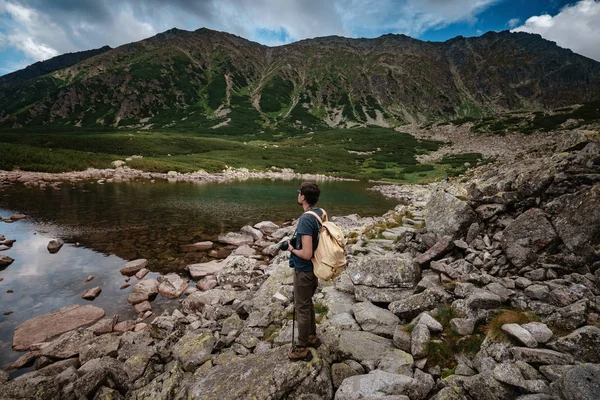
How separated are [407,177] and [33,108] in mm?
228278

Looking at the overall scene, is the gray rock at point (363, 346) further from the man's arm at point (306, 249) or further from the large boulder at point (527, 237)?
the large boulder at point (527, 237)

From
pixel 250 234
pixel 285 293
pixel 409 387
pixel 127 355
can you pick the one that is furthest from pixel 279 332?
pixel 250 234

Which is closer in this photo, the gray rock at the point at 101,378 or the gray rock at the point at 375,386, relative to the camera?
the gray rock at the point at 375,386

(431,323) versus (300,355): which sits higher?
(431,323)

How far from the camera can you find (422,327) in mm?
5770

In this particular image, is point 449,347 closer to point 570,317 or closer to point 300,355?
point 570,317

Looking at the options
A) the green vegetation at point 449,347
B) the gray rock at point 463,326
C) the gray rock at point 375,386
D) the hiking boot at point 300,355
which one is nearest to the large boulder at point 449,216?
the gray rock at point 463,326

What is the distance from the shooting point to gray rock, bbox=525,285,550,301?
5.86m

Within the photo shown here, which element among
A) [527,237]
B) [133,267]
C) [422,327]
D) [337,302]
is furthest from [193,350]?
[133,267]

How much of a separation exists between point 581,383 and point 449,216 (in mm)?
6965

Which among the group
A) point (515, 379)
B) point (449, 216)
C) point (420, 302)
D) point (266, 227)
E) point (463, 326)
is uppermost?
point (449, 216)

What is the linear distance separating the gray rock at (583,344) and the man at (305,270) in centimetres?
415

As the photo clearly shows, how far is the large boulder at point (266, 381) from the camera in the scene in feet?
16.7

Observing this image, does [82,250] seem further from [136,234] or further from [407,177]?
[407,177]
